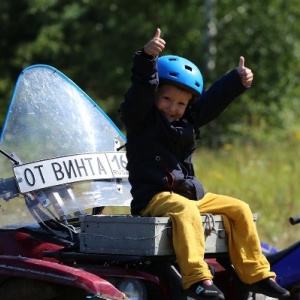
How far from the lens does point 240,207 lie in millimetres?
6246

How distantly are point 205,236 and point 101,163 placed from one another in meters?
1.18

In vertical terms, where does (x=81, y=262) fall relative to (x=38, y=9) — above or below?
below

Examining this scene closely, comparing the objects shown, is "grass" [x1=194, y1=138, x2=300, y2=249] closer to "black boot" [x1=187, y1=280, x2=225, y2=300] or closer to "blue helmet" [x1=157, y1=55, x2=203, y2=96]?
"blue helmet" [x1=157, y1=55, x2=203, y2=96]

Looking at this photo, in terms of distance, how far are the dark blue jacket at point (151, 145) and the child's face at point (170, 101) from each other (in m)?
0.06

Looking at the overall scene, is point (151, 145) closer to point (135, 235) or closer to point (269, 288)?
point (135, 235)

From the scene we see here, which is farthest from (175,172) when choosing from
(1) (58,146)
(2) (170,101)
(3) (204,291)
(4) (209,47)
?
(4) (209,47)

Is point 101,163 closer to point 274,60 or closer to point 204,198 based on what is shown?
point 204,198

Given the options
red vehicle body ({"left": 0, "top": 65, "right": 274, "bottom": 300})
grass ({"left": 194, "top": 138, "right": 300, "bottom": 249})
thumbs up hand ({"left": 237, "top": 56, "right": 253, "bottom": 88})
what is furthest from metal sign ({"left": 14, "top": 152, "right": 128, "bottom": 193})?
grass ({"left": 194, "top": 138, "right": 300, "bottom": 249})

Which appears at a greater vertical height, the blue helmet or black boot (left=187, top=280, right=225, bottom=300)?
the blue helmet

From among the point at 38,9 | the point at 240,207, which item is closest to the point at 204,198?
the point at 240,207

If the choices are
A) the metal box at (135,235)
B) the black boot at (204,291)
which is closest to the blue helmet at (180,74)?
the metal box at (135,235)

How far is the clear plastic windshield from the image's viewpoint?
671 cm

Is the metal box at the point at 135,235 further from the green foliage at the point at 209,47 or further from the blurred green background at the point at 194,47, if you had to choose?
the green foliage at the point at 209,47

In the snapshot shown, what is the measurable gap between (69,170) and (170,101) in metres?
0.86
